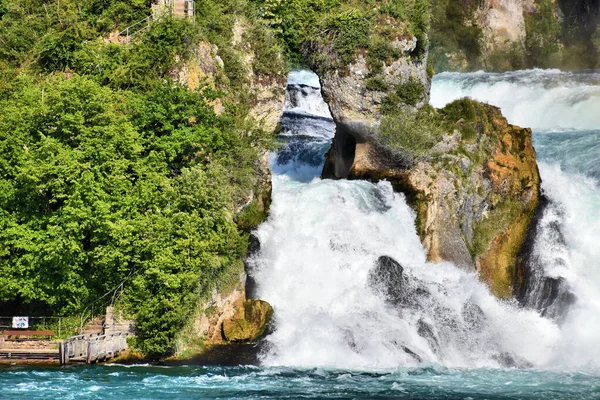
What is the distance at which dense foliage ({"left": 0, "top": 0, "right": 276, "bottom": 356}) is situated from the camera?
1745 inches

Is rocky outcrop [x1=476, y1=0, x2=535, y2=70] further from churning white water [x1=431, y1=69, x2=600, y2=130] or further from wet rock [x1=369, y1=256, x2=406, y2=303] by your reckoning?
wet rock [x1=369, y1=256, x2=406, y2=303]

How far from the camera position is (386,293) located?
49875 mm

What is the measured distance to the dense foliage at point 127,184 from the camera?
44312mm

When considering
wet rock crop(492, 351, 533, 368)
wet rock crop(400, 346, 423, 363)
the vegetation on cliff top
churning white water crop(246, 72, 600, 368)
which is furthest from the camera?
the vegetation on cliff top

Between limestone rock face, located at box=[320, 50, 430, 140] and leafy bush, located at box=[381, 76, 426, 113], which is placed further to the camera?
leafy bush, located at box=[381, 76, 426, 113]

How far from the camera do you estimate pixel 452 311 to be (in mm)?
49219

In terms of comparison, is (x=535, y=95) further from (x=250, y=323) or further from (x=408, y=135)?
(x=250, y=323)

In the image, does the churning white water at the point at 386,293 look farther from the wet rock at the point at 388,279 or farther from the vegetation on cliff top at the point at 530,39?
the vegetation on cliff top at the point at 530,39

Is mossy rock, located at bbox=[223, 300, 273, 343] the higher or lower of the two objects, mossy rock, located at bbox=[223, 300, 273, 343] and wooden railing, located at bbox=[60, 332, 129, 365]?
the higher

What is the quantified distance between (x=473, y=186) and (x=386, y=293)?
10067 mm

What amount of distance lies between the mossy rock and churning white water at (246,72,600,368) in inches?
26.0

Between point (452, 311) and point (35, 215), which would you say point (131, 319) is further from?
point (452, 311)

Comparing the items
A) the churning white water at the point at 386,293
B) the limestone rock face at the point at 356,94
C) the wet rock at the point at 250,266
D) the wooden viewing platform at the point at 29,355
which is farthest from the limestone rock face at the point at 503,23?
the wooden viewing platform at the point at 29,355

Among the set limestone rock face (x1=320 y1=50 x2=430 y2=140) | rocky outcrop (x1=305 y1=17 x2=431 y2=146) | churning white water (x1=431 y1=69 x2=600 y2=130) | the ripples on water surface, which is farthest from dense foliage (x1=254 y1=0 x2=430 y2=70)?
the ripples on water surface
